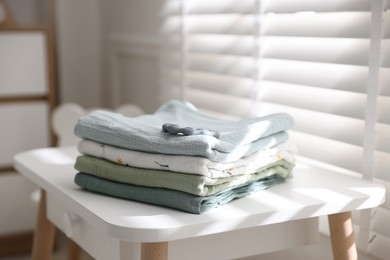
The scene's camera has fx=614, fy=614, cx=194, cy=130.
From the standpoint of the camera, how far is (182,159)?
3.20 ft

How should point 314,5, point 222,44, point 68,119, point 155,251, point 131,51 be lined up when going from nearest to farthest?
point 155,251 < point 314,5 < point 222,44 < point 68,119 < point 131,51

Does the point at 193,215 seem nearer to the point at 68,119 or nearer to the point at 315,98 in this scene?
the point at 315,98

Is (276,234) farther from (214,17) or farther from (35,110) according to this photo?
(35,110)

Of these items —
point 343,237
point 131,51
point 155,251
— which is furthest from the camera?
point 131,51

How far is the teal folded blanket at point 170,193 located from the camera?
3.13ft

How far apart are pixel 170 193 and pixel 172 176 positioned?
0.03 m

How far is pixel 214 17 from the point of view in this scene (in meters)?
1.69

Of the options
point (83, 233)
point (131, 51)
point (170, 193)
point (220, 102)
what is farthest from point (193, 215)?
point (131, 51)

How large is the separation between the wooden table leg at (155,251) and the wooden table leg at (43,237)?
0.52m

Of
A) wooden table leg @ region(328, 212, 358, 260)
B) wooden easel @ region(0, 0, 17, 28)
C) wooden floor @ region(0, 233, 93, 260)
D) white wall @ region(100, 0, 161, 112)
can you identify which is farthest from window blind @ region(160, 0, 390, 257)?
wooden floor @ region(0, 233, 93, 260)

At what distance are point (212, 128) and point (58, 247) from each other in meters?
1.53

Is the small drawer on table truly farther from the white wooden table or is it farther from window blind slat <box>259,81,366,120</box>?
window blind slat <box>259,81,366,120</box>

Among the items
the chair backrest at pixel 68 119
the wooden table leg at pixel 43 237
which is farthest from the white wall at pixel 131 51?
the wooden table leg at pixel 43 237

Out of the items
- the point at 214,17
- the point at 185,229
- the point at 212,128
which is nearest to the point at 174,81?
the point at 214,17
